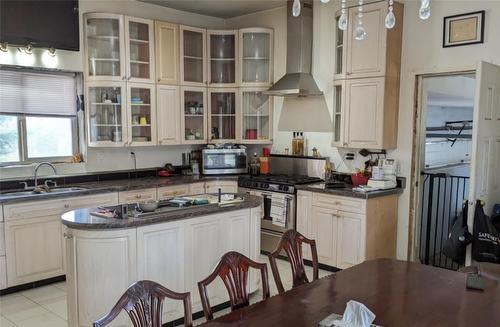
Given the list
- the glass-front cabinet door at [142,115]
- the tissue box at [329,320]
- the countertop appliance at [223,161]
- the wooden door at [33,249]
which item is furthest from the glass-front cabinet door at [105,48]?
the tissue box at [329,320]

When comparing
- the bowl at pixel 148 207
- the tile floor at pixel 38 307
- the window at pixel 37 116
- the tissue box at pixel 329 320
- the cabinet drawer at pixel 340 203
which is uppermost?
the window at pixel 37 116

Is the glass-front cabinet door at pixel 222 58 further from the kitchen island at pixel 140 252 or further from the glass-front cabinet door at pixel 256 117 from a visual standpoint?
the kitchen island at pixel 140 252

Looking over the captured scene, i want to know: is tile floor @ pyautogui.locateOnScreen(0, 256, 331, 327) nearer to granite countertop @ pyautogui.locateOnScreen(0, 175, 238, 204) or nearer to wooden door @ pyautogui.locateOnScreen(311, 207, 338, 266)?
wooden door @ pyautogui.locateOnScreen(311, 207, 338, 266)

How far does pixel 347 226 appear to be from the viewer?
4.44 meters

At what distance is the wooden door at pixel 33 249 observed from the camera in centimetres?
397

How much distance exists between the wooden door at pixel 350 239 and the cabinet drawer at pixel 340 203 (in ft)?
0.20

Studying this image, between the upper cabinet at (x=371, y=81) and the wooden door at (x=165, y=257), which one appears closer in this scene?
the wooden door at (x=165, y=257)

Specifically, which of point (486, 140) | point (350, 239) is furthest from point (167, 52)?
point (486, 140)

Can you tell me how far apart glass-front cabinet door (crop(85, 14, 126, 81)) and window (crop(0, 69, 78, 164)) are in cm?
30

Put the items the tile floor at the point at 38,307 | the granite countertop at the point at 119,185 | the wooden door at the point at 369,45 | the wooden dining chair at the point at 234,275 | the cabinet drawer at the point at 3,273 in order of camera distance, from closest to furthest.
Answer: the wooden dining chair at the point at 234,275, the tile floor at the point at 38,307, the cabinet drawer at the point at 3,273, the granite countertop at the point at 119,185, the wooden door at the point at 369,45

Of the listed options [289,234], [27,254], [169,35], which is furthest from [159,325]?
[169,35]

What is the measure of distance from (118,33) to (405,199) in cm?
380

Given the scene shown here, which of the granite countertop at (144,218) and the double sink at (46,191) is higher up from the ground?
the granite countertop at (144,218)

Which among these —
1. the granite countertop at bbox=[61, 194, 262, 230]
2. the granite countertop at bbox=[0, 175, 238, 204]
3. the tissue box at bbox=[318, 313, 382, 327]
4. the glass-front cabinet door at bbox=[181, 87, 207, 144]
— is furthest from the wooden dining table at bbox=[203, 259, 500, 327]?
the glass-front cabinet door at bbox=[181, 87, 207, 144]
